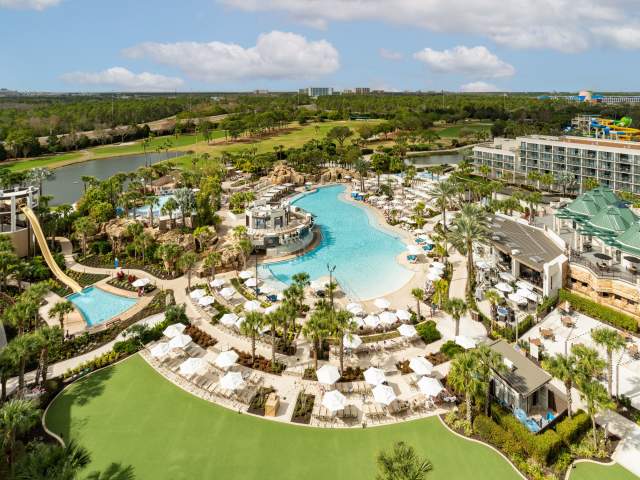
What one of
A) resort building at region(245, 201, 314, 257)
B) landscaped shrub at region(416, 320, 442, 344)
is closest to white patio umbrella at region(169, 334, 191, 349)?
landscaped shrub at region(416, 320, 442, 344)

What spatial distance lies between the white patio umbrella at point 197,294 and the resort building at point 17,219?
2525cm

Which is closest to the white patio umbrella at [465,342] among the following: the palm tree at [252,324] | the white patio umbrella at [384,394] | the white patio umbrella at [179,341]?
the white patio umbrella at [384,394]

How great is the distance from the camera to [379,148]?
132m

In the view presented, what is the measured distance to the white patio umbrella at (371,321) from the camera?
107 ft

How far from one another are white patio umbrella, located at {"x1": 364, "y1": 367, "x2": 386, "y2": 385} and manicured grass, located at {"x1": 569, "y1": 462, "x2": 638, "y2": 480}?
10.7m

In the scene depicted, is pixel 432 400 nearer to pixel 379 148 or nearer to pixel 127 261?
pixel 127 261

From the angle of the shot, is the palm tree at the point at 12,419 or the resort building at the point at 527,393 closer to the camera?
the palm tree at the point at 12,419

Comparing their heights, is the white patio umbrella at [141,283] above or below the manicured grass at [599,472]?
above

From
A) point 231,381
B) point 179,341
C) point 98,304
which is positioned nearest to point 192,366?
point 179,341

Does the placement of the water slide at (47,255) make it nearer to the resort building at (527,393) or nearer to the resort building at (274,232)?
the resort building at (274,232)

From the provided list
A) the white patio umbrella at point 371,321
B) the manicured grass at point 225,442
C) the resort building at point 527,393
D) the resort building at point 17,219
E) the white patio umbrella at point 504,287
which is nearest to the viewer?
the manicured grass at point 225,442

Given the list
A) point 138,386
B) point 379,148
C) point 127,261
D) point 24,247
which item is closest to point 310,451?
point 138,386

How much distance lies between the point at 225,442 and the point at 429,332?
17.1 meters

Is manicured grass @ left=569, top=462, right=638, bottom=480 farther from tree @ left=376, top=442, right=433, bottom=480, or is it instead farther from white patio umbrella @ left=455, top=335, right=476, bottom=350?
tree @ left=376, top=442, right=433, bottom=480
